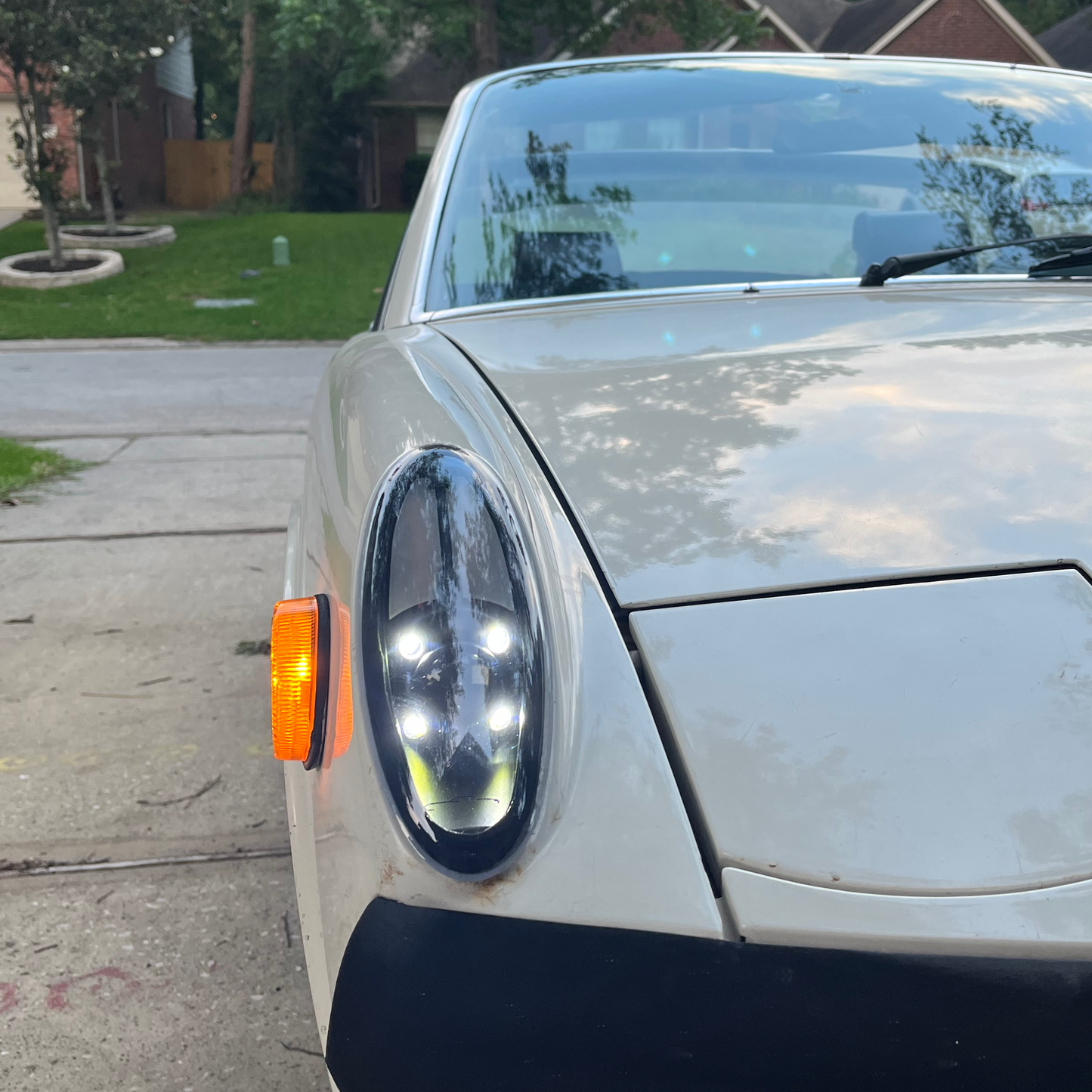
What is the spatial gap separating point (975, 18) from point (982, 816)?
Answer: 3157 centimetres

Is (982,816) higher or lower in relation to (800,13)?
lower

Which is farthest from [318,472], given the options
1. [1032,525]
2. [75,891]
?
[75,891]

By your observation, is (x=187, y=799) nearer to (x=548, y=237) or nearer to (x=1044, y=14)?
(x=548, y=237)

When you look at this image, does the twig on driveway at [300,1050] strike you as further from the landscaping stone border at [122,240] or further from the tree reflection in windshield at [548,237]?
the landscaping stone border at [122,240]

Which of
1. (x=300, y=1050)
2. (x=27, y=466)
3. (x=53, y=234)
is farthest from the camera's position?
(x=53, y=234)

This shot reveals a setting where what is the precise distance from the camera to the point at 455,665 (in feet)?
3.34

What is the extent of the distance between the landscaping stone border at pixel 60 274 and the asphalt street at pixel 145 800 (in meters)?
11.1

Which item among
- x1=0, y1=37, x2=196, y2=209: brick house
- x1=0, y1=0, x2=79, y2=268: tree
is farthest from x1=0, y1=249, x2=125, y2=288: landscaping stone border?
x1=0, y1=37, x2=196, y2=209: brick house

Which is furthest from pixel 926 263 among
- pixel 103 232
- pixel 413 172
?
pixel 413 172

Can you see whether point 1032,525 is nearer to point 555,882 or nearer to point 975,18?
point 555,882

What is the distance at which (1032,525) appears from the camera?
1.17m

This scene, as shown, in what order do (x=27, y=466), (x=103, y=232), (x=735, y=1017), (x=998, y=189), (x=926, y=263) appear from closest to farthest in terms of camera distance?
(x=735, y=1017) → (x=926, y=263) → (x=998, y=189) → (x=27, y=466) → (x=103, y=232)

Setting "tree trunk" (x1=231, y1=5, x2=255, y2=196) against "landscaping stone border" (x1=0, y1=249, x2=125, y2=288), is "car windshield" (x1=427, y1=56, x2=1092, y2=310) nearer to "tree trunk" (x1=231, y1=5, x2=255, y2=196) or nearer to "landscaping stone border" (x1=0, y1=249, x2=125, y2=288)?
"landscaping stone border" (x1=0, y1=249, x2=125, y2=288)

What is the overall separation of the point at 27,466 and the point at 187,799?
149 inches
